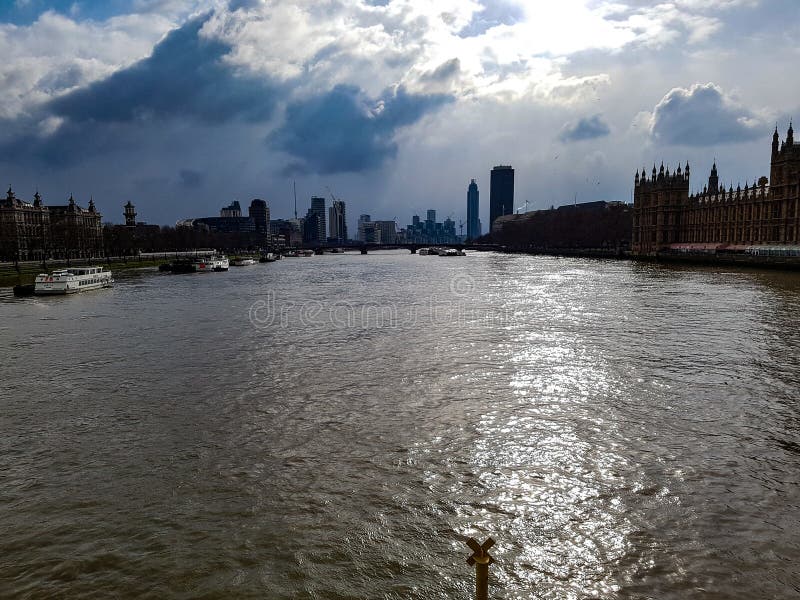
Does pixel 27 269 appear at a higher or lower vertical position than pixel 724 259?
higher

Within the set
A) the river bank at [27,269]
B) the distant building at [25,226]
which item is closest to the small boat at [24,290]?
the river bank at [27,269]

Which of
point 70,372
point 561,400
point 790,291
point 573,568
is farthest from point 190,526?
point 790,291

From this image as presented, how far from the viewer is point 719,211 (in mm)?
148625

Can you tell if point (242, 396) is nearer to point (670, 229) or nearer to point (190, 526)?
point (190, 526)

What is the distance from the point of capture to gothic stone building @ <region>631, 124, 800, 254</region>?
124 m

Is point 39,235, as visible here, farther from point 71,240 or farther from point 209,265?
point 209,265

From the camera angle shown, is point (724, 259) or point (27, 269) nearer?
point (27, 269)

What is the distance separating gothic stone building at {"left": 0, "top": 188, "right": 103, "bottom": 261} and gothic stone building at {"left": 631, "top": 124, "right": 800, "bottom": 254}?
151 meters

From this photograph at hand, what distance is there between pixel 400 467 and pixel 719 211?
16105 cm

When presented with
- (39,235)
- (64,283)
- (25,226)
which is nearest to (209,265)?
(39,235)

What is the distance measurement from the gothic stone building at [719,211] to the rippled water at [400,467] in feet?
374

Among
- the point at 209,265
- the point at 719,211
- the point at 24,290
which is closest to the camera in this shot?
the point at 24,290

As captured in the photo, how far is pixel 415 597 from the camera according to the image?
9883mm

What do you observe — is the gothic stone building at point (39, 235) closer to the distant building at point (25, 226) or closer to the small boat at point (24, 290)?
the distant building at point (25, 226)
